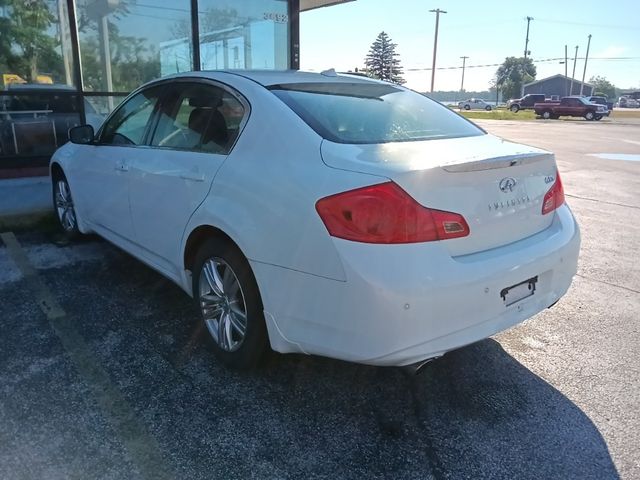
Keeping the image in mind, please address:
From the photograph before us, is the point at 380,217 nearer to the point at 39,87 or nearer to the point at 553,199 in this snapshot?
the point at 553,199

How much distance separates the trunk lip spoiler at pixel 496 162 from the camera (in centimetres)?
233

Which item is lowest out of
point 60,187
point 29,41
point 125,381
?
point 125,381

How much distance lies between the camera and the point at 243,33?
1013 cm

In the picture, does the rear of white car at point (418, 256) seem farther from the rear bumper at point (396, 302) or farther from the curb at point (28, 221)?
the curb at point (28, 221)

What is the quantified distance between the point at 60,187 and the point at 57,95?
12.5 feet

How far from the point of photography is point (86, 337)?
330 cm

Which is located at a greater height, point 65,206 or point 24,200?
point 65,206

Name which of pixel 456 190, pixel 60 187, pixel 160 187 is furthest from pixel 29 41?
pixel 456 190

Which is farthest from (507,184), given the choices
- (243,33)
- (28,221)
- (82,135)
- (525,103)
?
(525,103)

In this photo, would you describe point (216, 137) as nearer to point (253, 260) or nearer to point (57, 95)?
point (253, 260)

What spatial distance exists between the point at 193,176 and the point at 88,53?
269 inches

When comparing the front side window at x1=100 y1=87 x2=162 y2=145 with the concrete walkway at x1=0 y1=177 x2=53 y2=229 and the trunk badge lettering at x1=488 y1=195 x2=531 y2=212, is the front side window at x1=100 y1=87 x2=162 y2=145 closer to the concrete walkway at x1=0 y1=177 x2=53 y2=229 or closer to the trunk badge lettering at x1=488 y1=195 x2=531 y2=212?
the concrete walkway at x1=0 y1=177 x2=53 y2=229

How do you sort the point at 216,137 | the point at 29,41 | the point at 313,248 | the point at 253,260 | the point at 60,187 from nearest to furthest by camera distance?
the point at 313,248 → the point at 253,260 → the point at 216,137 → the point at 60,187 → the point at 29,41

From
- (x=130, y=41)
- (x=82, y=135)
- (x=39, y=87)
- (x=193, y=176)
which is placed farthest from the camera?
(x=130, y=41)
